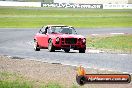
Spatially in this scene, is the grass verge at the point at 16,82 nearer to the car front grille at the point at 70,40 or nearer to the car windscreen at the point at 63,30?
the car front grille at the point at 70,40

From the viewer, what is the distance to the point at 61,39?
24.3 metres

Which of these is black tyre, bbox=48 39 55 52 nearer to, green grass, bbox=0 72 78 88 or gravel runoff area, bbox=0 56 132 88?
gravel runoff area, bbox=0 56 132 88

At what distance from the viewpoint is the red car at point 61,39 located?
24156 millimetres

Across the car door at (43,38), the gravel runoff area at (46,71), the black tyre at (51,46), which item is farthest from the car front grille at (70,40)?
the gravel runoff area at (46,71)

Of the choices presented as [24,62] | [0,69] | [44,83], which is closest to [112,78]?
[44,83]

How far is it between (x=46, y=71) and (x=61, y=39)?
955 centimetres

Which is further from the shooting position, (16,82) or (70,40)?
(70,40)

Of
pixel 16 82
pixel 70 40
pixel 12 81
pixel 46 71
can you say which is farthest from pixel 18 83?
pixel 70 40

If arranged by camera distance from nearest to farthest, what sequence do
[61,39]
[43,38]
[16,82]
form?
1. [16,82]
2. [61,39]
3. [43,38]

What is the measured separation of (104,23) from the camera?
6488 cm

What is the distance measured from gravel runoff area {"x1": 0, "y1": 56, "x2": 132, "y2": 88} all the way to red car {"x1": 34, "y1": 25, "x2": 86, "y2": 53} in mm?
6014

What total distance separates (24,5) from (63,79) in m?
95.0

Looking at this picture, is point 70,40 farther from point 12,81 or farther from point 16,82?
point 16,82

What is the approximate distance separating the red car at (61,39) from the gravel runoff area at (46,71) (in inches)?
237
